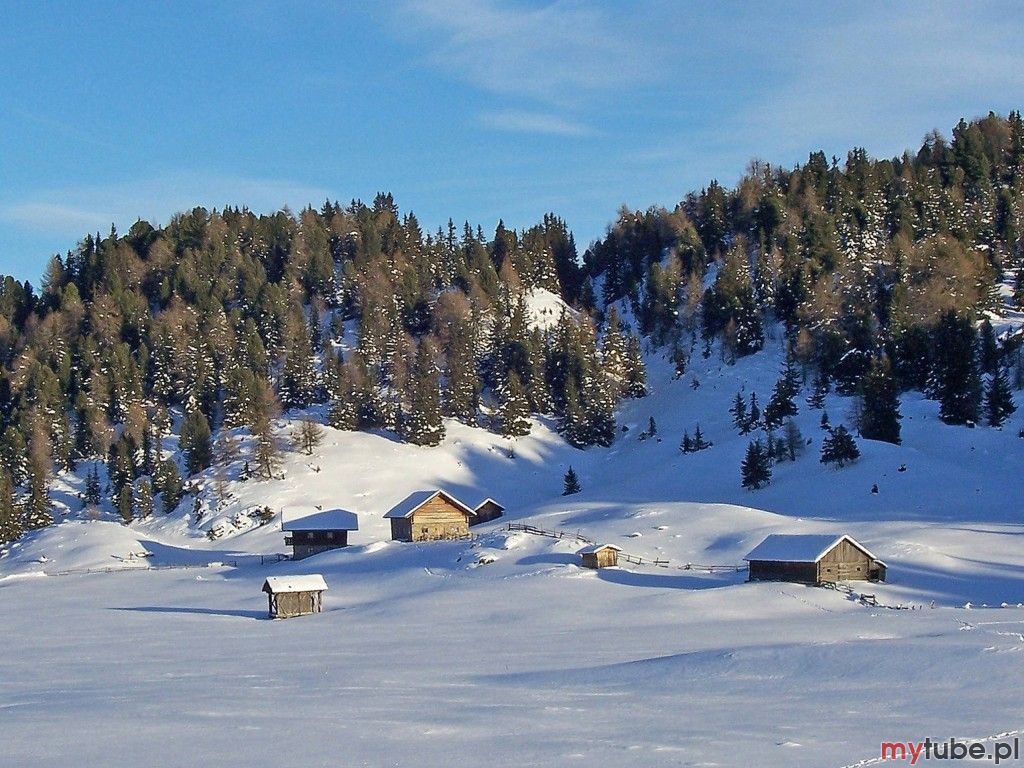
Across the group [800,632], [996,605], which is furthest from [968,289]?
[800,632]

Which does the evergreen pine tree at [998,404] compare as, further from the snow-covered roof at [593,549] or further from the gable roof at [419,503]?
the gable roof at [419,503]

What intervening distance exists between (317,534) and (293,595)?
73.5ft

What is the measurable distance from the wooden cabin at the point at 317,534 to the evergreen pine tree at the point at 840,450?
117 feet

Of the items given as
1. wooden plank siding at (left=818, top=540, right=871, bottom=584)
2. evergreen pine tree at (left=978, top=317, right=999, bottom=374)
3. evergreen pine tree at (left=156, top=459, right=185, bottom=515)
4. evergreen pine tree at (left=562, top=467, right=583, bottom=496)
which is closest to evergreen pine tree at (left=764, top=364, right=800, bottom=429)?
evergreen pine tree at (left=978, top=317, right=999, bottom=374)

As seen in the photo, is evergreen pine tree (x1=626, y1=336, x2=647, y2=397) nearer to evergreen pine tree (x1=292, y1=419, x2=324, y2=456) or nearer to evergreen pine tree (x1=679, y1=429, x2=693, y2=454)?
evergreen pine tree (x1=679, y1=429, x2=693, y2=454)

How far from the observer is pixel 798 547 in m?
52.4

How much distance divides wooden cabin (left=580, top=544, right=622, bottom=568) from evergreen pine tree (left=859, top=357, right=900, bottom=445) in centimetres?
3211

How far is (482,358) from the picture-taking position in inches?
4715

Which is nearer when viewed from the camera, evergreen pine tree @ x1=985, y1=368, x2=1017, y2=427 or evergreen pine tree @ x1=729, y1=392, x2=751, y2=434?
evergreen pine tree @ x1=985, y1=368, x2=1017, y2=427

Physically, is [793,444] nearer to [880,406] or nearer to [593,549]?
[880,406]

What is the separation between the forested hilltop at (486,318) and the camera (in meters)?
96.2

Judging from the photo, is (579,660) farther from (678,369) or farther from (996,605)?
(678,369)

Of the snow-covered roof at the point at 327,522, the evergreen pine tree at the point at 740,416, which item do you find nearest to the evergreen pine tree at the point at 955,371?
the evergreen pine tree at the point at 740,416

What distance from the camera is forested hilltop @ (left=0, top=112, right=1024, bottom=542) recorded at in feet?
316
